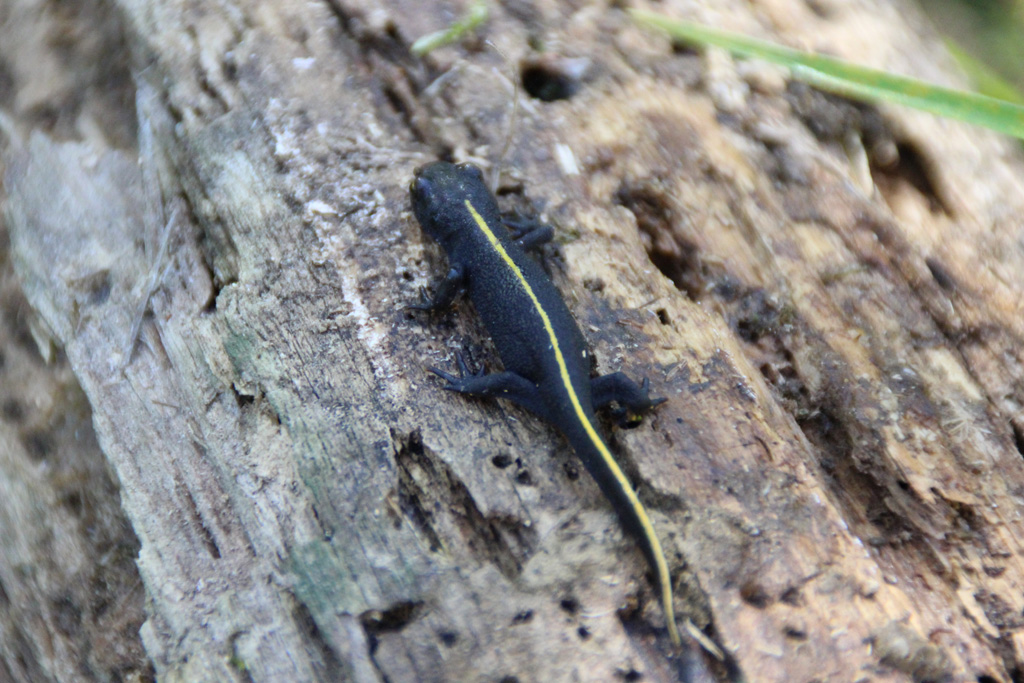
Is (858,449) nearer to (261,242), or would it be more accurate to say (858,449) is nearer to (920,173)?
(920,173)

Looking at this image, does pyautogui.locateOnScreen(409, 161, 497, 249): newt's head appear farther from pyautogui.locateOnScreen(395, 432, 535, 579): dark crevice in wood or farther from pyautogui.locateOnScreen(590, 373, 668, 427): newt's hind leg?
pyautogui.locateOnScreen(395, 432, 535, 579): dark crevice in wood

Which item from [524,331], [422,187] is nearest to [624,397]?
[524,331]

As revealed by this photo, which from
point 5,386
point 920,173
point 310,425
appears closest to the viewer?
point 310,425

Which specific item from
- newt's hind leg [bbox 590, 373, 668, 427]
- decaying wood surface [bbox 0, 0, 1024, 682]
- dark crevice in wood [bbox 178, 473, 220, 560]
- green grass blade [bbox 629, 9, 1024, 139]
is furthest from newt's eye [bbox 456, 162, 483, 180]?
dark crevice in wood [bbox 178, 473, 220, 560]

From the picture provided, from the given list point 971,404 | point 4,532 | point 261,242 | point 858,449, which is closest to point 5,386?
point 4,532

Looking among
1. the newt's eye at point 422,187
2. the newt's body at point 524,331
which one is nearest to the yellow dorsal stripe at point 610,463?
the newt's body at point 524,331

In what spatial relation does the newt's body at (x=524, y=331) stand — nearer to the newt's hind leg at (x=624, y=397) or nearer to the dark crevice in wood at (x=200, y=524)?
the newt's hind leg at (x=624, y=397)

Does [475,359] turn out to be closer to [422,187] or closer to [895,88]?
[422,187]
